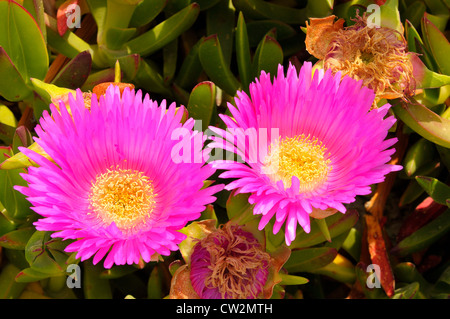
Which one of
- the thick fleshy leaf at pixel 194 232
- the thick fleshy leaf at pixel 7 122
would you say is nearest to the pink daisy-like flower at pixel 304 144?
the thick fleshy leaf at pixel 194 232

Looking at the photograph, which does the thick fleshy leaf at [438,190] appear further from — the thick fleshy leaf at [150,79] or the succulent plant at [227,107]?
the thick fleshy leaf at [150,79]

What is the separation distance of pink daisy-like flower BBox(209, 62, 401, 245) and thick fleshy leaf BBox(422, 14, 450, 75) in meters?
0.24

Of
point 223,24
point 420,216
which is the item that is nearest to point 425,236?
point 420,216

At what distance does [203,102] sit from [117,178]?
0.20 m

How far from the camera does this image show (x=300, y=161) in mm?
962

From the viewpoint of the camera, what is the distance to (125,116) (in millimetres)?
854

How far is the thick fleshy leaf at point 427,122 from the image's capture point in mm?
955

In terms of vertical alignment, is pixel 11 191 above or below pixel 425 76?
below

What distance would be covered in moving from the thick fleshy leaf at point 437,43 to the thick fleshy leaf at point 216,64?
352 millimetres

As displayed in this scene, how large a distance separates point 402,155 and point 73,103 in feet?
2.14

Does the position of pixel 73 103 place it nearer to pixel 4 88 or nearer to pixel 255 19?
pixel 4 88

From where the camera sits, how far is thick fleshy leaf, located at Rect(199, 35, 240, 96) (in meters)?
1.01

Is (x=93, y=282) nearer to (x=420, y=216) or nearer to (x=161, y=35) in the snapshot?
(x=161, y=35)

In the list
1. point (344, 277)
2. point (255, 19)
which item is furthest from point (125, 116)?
point (344, 277)
